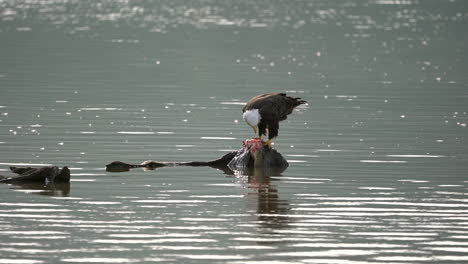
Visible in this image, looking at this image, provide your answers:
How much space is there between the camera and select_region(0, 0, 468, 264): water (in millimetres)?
12211

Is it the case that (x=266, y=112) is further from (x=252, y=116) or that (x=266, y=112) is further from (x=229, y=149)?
(x=229, y=149)

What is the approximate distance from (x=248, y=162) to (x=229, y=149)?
6.95 feet

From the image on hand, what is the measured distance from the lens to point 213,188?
51.1ft

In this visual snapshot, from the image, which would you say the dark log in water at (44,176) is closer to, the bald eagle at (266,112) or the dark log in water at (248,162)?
the dark log in water at (248,162)

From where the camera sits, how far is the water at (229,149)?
12211 millimetres

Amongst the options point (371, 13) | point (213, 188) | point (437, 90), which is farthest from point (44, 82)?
point (371, 13)

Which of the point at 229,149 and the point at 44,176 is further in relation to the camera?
the point at 229,149

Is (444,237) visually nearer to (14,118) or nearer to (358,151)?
(358,151)

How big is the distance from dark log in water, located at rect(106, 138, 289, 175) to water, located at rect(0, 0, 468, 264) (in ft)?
0.80

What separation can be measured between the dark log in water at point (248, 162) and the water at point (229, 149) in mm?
243

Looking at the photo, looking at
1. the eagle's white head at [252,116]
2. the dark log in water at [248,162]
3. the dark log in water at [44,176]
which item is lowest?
the dark log in water at [44,176]

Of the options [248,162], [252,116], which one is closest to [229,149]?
[248,162]

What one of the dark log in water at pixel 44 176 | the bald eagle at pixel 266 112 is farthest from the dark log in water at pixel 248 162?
the dark log in water at pixel 44 176

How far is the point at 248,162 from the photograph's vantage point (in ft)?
57.5
